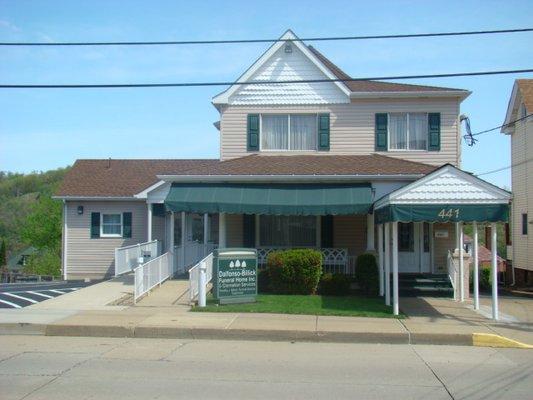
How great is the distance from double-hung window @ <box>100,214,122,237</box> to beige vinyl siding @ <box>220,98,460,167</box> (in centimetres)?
664

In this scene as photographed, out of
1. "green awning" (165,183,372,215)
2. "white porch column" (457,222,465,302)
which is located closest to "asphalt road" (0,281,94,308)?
"green awning" (165,183,372,215)

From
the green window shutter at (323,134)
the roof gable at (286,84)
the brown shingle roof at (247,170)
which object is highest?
the roof gable at (286,84)

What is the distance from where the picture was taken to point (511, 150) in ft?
96.6

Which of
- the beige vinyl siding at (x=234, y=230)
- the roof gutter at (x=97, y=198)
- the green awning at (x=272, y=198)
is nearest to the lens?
the green awning at (x=272, y=198)

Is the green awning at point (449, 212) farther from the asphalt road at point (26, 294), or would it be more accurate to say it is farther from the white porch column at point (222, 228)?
the asphalt road at point (26, 294)

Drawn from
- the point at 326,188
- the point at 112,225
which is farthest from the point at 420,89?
the point at 112,225

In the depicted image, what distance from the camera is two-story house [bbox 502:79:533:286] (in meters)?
26.5

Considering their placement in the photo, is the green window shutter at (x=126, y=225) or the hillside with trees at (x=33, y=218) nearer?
the green window shutter at (x=126, y=225)

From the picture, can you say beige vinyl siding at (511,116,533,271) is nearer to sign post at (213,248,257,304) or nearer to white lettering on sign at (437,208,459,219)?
white lettering on sign at (437,208,459,219)

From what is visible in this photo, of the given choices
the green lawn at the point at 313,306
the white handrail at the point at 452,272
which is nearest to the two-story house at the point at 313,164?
→ the white handrail at the point at 452,272

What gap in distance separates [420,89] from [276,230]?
6.99m

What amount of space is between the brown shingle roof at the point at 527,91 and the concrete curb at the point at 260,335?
16496 mm

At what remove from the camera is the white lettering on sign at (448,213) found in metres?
13.9

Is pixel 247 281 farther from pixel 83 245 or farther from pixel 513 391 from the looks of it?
pixel 83 245
